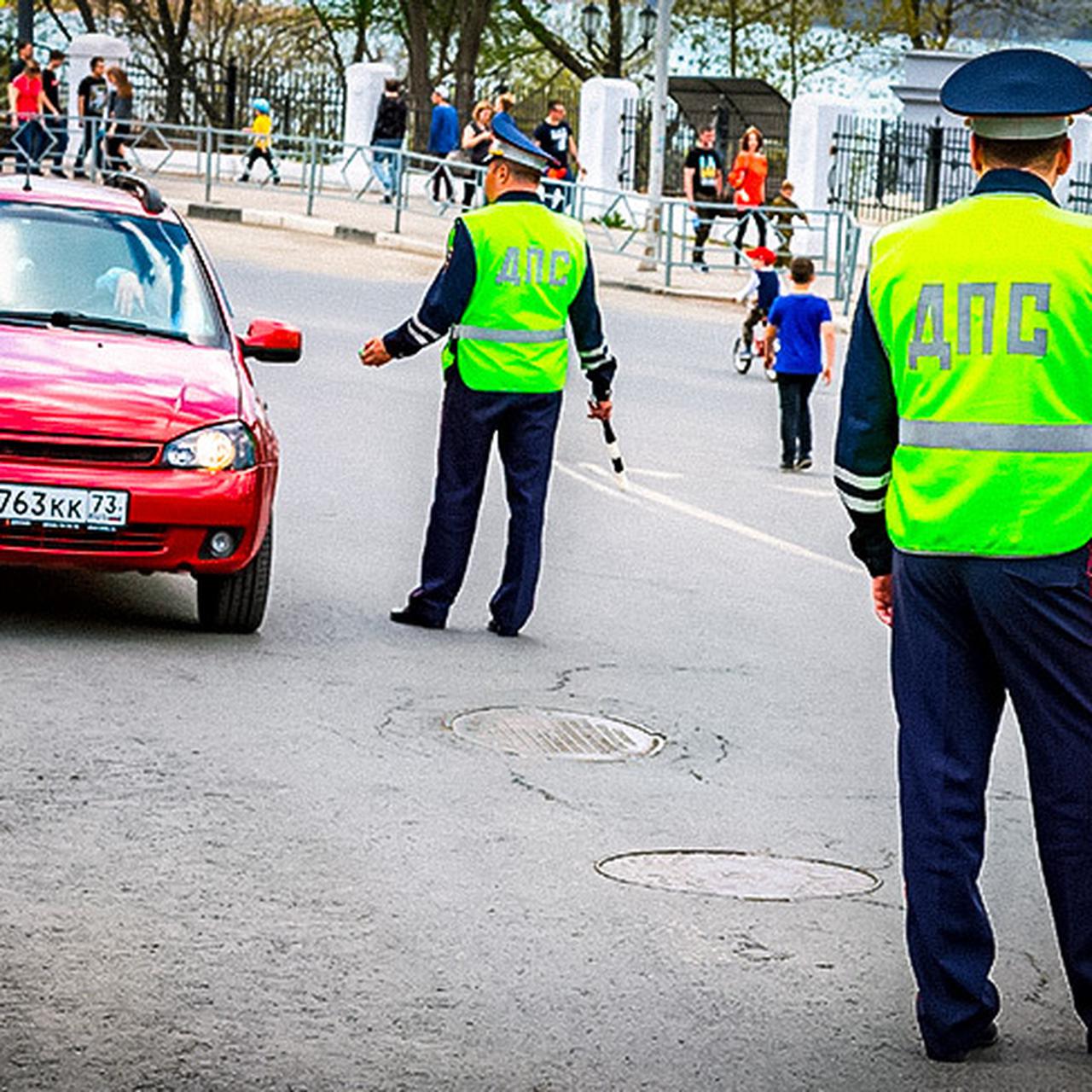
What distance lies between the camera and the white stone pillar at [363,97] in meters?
46.0

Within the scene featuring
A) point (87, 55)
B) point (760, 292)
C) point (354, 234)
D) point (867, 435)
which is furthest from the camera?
point (87, 55)

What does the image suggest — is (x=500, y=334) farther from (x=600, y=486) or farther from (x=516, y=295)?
(x=600, y=486)

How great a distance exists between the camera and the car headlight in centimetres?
911

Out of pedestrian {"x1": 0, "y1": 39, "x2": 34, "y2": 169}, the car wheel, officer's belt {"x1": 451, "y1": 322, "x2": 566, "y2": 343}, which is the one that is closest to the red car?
officer's belt {"x1": 451, "y1": 322, "x2": 566, "y2": 343}

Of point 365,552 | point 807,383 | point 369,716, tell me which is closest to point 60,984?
point 369,716

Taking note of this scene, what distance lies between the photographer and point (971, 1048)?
16.9 feet

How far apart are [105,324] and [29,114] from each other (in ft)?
98.2

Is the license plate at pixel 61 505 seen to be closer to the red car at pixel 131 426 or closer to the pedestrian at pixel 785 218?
the red car at pixel 131 426

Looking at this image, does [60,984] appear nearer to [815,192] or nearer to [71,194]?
[71,194]

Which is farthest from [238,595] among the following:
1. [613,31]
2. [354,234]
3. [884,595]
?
[613,31]

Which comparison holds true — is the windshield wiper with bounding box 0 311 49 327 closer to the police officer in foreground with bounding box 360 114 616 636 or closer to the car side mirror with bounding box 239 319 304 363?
the car side mirror with bounding box 239 319 304 363

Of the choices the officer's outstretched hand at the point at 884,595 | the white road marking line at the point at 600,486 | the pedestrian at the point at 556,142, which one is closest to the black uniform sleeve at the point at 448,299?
the officer's outstretched hand at the point at 884,595

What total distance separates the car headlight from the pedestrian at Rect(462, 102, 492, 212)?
1068 inches

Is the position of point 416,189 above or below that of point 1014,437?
below
